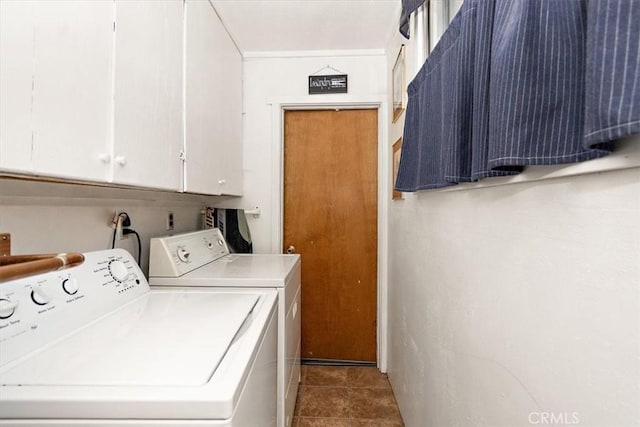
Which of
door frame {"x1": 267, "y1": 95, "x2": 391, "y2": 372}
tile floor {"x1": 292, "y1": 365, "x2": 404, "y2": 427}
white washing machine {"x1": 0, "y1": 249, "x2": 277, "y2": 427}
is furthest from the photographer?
door frame {"x1": 267, "y1": 95, "x2": 391, "y2": 372}

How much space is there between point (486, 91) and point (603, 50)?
35 centimetres

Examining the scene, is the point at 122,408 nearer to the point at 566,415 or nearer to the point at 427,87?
the point at 566,415

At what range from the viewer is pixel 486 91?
2.48ft

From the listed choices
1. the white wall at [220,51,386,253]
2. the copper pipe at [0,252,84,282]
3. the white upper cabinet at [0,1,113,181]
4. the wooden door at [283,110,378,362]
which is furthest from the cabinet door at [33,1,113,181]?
the wooden door at [283,110,378,362]

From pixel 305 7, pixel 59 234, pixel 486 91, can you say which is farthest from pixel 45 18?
pixel 305 7

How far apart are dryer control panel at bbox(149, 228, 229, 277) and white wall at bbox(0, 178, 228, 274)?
0.50ft

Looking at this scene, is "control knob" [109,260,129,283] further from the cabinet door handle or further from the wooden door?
the wooden door

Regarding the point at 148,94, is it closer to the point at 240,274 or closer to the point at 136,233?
the point at 136,233

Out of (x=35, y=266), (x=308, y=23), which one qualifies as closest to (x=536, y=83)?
(x=35, y=266)

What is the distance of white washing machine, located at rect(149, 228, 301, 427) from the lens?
1457mm

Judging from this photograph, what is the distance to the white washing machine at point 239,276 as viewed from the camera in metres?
1.46

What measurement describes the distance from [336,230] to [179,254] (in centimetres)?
130

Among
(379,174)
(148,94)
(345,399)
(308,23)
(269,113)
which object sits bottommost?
(345,399)

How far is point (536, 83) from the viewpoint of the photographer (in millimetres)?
570
